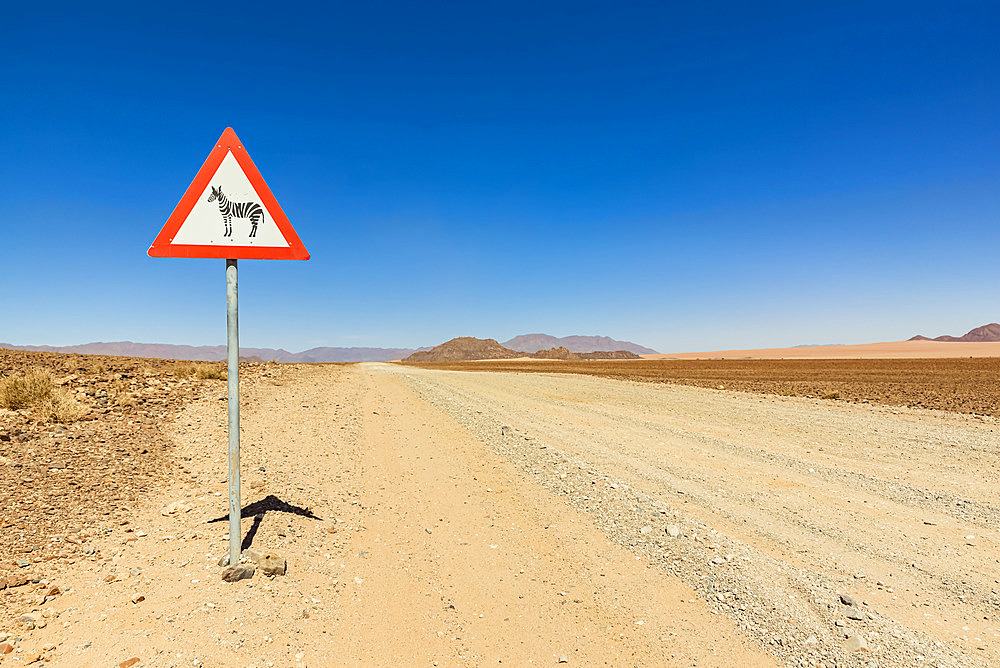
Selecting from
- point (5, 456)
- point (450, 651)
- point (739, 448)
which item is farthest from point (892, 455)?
point (5, 456)

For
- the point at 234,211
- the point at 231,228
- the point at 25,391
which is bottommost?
the point at 25,391

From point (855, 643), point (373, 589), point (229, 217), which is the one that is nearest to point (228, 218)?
point (229, 217)

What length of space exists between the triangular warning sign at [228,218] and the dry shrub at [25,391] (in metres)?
6.42

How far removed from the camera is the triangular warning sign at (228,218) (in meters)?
3.52

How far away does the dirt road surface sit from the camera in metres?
2.95

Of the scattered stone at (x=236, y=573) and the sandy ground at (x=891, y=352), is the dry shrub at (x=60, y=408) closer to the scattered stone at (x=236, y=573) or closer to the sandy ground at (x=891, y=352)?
the scattered stone at (x=236, y=573)

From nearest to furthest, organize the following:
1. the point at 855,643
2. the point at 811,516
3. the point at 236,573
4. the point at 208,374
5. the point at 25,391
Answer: the point at 855,643, the point at 236,573, the point at 811,516, the point at 25,391, the point at 208,374

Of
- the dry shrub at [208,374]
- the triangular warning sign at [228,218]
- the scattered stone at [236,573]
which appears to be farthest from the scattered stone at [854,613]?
the dry shrub at [208,374]

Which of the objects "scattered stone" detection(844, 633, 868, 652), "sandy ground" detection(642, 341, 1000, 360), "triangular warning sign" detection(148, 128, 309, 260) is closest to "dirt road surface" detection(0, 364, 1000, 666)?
"scattered stone" detection(844, 633, 868, 652)

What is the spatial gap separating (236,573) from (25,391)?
6786 millimetres

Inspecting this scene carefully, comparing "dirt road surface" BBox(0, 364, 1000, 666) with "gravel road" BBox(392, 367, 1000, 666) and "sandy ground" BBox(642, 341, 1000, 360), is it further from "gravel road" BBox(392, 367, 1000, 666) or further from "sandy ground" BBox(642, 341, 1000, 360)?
"sandy ground" BBox(642, 341, 1000, 360)

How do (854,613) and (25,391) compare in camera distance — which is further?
(25,391)

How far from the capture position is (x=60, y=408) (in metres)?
7.20

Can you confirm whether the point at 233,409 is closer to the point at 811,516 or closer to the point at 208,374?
the point at 811,516
